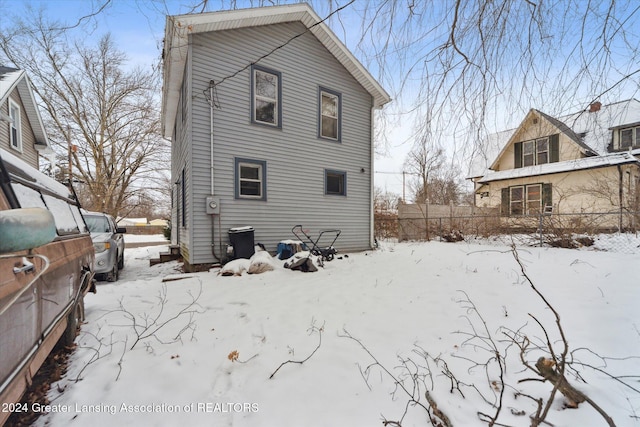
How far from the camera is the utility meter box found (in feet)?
21.7

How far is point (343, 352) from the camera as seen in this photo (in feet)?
8.58

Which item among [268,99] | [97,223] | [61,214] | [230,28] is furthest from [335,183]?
[61,214]

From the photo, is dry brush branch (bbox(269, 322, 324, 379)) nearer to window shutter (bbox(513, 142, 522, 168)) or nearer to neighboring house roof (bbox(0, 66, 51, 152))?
neighboring house roof (bbox(0, 66, 51, 152))

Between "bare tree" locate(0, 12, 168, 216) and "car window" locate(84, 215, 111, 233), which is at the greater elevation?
"bare tree" locate(0, 12, 168, 216)

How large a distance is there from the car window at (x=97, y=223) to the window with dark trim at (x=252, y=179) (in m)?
3.28

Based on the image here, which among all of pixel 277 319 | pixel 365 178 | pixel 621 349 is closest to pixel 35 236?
pixel 277 319

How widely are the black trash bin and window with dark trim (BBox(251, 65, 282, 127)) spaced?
309 cm

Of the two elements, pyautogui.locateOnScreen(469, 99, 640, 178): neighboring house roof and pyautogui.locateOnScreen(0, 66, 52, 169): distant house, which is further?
pyautogui.locateOnScreen(0, 66, 52, 169): distant house

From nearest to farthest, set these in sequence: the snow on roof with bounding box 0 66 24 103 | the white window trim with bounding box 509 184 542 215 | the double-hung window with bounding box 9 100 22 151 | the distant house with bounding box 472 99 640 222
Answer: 1. the snow on roof with bounding box 0 66 24 103
2. the distant house with bounding box 472 99 640 222
3. the double-hung window with bounding box 9 100 22 151
4. the white window trim with bounding box 509 184 542 215

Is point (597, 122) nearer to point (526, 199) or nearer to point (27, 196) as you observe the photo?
point (27, 196)

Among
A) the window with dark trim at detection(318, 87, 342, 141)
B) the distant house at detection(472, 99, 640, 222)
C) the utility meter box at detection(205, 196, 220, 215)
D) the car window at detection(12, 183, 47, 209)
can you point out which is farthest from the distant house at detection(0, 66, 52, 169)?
the distant house at detection(472, 99, 640, 222)

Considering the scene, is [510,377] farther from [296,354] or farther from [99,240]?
[99,240]

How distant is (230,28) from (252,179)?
389 cm

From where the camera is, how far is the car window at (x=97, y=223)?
6.43 meters
